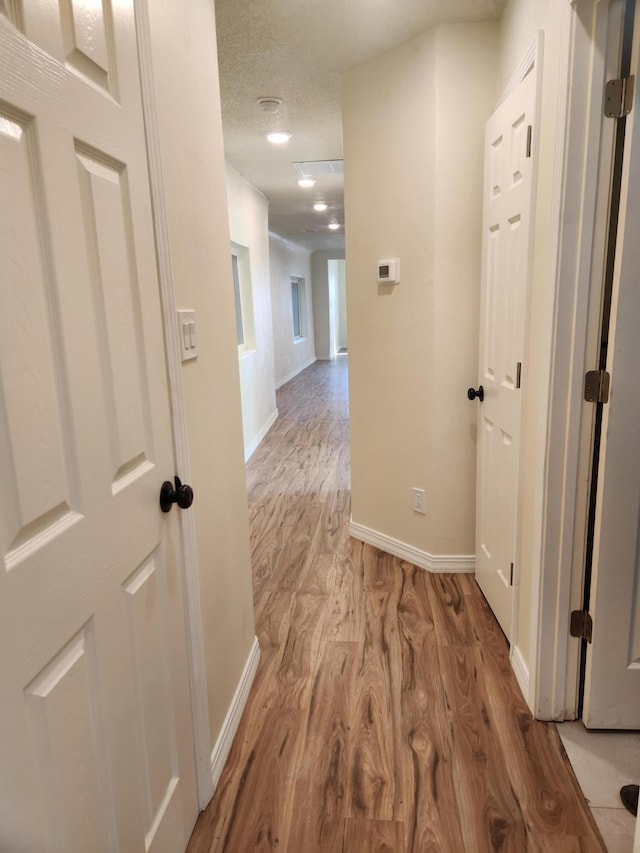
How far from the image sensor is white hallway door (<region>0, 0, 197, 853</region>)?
695 millimetres

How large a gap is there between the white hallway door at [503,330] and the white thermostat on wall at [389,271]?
44 centimetres

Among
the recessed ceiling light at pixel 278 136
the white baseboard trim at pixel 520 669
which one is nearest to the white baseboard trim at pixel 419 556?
the white baseboard trim at pixel 520 669

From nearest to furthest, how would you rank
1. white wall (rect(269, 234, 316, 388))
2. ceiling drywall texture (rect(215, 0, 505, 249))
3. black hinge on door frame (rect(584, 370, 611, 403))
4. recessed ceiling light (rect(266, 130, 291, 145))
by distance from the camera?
black hinge on door frame (rect(584, 370, 611, 403)) < ceiling drywall texture (rect(215, 0, 505, 249)) < recessed ceiling light (rect(266, 130, 291, 145)) < white wall (rect(269, 234, 316, 388))

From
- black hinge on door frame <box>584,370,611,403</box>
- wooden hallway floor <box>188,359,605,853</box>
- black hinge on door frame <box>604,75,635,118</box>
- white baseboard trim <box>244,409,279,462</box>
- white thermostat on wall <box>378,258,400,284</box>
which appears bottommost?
wooden hallway floor <box>188,359,605,853</box>

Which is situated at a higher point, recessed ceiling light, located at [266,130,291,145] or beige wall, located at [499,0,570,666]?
recessed ceiling light, located at [266,130,291,145]

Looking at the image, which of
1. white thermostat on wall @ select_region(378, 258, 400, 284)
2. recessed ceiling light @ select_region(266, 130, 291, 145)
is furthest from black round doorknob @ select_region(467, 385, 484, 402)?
recessed ceiling light @ select_region(266, 130, 291, 145)

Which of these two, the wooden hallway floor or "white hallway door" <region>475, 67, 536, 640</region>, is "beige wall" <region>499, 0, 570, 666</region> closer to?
"white hallway door" <region>475, 67, 536, 640</region>

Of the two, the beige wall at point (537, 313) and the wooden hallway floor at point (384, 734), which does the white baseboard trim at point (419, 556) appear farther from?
the beige wall at point (537, 313)

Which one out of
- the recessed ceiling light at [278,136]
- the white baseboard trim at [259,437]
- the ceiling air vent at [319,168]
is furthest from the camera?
the white baseboard trim at [259,437]

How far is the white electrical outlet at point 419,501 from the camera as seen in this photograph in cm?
268

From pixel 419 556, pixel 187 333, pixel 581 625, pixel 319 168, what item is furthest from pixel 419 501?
pixel 319 168

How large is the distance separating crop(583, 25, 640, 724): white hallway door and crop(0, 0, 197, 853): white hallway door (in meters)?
1.19

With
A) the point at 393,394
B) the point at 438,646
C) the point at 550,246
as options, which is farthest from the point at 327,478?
the point at 550,246

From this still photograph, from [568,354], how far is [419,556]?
59.9 inches
